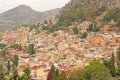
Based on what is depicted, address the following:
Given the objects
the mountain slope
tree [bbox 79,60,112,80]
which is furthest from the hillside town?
tree [bbox 79,60,112,80]

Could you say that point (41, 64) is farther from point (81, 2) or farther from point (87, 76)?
point (81, 2)

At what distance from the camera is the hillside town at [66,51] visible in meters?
61.7

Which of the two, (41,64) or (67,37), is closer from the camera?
(41,64)

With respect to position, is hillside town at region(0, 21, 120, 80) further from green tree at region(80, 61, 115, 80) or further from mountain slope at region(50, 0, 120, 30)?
green tree at region(80, 61, 115, 80)

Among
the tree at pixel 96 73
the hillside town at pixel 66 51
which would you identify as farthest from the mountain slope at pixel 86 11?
the tree at pixel 96 73

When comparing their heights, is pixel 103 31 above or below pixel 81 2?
below

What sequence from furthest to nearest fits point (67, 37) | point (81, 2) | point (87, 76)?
point (81, 2), point (67, 37), point (87, 76)

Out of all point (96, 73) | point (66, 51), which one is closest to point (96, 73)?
point (96, 73)

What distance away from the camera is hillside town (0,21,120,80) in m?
61.7

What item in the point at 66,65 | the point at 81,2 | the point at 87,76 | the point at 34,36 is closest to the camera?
the point at 87,76

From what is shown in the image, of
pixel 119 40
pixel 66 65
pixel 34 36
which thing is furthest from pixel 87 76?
pixel 34 36

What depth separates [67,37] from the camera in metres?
97.3

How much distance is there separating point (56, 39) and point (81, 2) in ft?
122

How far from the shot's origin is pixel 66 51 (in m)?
78.2
